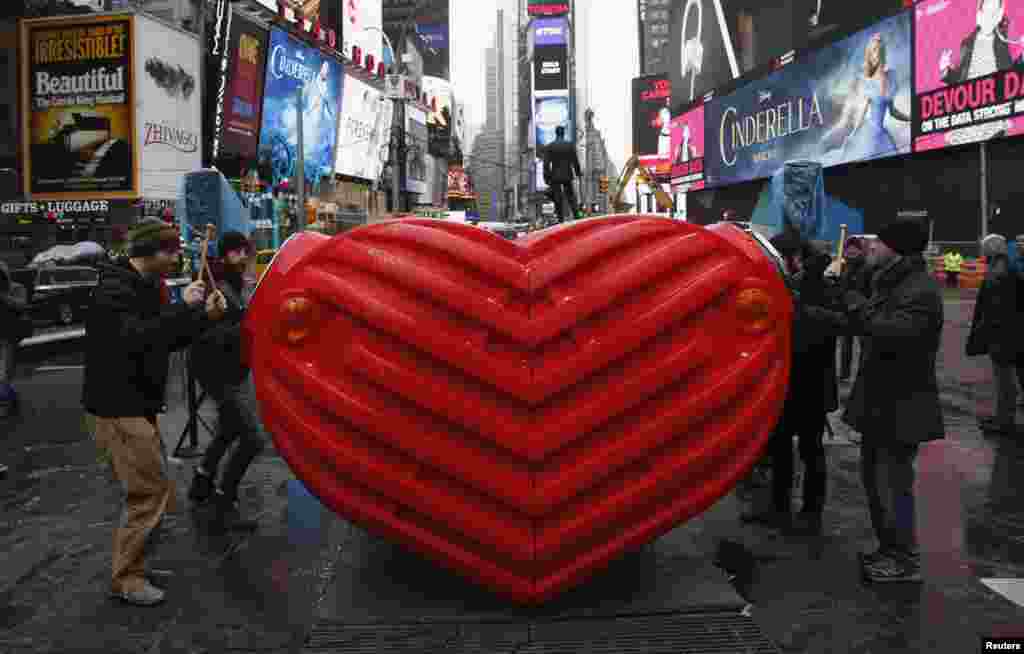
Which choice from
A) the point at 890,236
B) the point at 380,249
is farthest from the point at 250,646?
the point at 890,236

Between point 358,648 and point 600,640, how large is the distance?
98 centimetres

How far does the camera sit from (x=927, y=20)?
30734mm

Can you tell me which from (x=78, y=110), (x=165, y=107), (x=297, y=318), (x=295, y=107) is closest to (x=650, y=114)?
(x=295, y=107)

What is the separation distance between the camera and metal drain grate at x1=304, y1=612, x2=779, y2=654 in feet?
11.9

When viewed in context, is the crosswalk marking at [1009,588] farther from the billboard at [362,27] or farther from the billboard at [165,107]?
the billboard at [362,27]

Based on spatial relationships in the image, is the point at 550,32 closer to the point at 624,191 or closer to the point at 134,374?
the point at 624,191

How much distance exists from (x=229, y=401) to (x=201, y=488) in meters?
0.72

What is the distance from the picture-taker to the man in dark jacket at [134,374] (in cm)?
433

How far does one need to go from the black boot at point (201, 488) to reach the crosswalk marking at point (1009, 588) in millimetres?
4682

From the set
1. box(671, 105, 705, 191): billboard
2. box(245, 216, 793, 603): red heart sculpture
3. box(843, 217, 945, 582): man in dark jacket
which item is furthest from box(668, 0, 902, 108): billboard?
box(245, 216, 793, 603): red heart sculpture

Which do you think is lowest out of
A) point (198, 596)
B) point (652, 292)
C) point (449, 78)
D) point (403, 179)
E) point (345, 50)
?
point (198, 596)

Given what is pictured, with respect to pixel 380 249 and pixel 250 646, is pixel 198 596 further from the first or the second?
pixel 380 249

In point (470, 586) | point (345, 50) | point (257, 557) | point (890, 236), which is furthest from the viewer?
point (345, 50)

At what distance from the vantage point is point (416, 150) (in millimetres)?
83188
